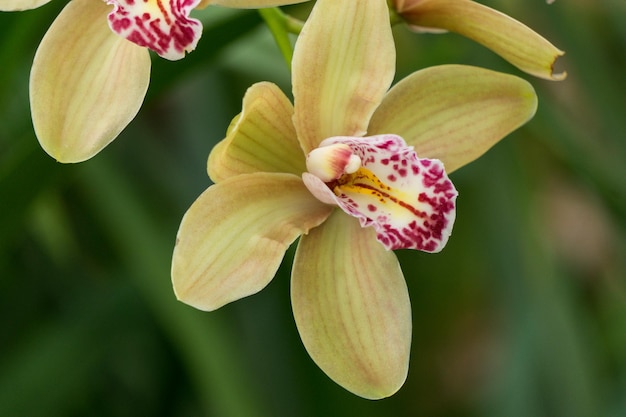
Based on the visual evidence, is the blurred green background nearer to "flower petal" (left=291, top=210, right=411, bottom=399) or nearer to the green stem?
the green stem

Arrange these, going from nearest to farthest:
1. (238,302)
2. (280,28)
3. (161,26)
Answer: (161,26), (280,28), (238,302)

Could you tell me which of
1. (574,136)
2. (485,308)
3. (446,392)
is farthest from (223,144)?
(485,308)

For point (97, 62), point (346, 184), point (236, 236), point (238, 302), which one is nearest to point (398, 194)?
point (346, 184)

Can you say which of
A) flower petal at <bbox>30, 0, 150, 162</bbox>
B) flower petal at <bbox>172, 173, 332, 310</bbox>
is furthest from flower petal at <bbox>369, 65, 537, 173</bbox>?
flower petal at <bbox>30, 0, 150, 162</bbox>

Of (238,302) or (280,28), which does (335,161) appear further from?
(238,302)

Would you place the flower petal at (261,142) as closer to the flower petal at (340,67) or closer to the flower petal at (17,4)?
the flower petal at (340,67)

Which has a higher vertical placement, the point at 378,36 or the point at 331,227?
the point at 378,36

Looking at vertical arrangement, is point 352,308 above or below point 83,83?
below

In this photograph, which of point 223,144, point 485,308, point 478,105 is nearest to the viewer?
point 223,144

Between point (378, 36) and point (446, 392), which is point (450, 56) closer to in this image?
point (378, 36)
